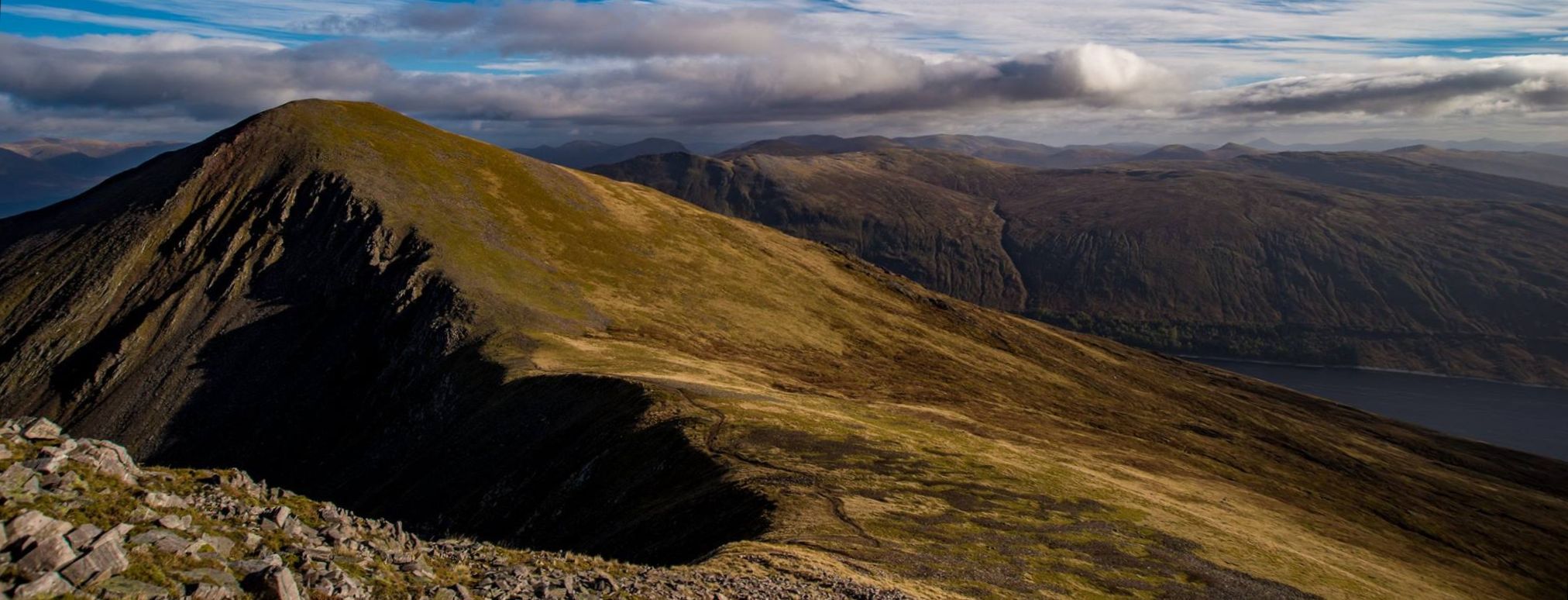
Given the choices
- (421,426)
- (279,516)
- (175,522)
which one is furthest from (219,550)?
(421,426)

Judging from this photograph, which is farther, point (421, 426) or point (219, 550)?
point (421, 426)

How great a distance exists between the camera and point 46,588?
18.4 meters

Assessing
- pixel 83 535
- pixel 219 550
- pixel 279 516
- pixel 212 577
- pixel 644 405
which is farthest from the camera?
pixel 644 405

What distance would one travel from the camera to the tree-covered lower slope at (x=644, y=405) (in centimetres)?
5550

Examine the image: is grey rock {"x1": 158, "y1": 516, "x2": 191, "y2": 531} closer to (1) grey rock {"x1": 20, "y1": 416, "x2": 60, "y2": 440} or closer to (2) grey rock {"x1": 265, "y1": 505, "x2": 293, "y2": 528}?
(2) grey rock {"x1": 265, "y1": 505, "x2": 293, "y2": 528}

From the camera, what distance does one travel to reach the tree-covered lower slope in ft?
182

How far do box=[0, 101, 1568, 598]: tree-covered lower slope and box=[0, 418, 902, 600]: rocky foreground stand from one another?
8.65 metres

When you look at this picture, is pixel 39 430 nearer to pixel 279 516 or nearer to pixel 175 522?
pixel 175 522

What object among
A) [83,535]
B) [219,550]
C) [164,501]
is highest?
[83,535]

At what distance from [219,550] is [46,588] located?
197 inches

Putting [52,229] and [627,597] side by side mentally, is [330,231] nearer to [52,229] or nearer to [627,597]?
[52,229]

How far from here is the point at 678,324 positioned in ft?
442

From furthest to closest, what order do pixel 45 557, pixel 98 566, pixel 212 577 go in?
pixel 212 577, pixel 98 566, pixel 45 557

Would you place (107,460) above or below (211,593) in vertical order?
above
